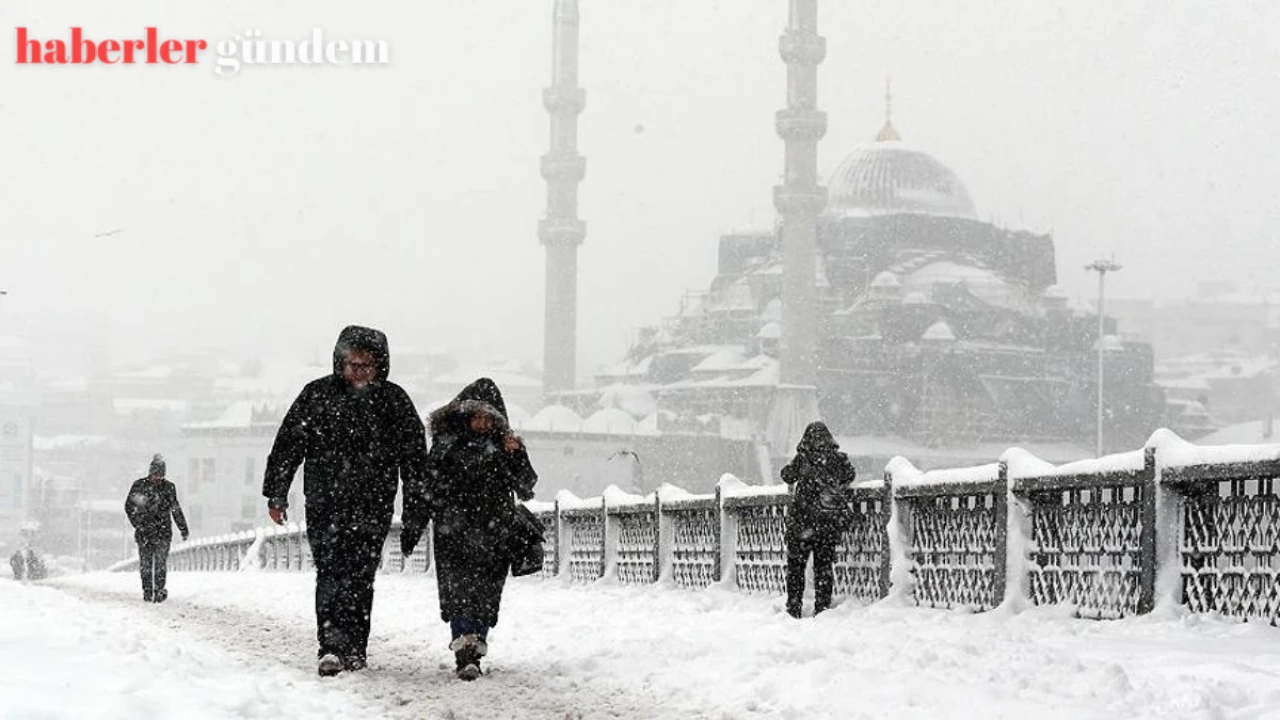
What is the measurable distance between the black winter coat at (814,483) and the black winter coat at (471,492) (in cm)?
338

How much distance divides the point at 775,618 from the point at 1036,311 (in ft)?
313

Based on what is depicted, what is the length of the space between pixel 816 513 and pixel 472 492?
372 centimetres

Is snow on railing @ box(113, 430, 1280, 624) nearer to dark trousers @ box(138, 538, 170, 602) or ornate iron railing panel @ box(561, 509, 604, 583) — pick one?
ornate iron railing panel @ box(561, 509, 604, 583)

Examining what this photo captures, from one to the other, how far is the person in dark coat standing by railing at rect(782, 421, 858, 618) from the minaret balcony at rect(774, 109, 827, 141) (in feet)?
258

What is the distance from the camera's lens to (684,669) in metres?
6.75

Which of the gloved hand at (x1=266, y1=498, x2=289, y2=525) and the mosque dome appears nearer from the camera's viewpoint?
the gloved hand at (x1=266, y1=498, x2=289, y2=525)

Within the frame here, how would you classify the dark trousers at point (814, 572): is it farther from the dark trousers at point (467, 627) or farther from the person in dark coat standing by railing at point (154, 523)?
the person in dark coat standing by railing at point (154, 523)

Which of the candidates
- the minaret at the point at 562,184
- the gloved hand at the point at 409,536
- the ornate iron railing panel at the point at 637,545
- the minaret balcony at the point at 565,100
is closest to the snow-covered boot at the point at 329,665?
the gloved hand at the point at 409,536

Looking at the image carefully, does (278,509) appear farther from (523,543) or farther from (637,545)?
(637,545)

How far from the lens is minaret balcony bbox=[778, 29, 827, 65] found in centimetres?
8806

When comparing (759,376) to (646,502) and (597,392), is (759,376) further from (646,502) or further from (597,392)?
(646,502)

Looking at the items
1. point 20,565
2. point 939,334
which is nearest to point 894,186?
A: point 939,334

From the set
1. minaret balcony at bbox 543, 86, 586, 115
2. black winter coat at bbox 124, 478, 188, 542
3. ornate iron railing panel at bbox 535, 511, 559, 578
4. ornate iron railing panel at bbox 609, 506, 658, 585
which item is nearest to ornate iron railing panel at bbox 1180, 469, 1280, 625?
ornate iron railing panel at bbox 609, 506, 658, 585

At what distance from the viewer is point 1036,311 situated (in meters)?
103
